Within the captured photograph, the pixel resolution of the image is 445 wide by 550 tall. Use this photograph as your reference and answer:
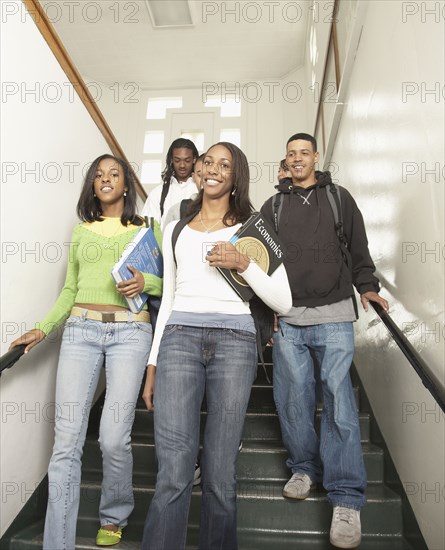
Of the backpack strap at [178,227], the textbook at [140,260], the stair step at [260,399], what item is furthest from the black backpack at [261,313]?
the stair step at [260,399]

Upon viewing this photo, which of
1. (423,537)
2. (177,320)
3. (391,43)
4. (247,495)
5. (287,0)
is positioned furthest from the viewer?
(287,0)

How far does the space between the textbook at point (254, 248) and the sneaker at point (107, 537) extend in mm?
1063

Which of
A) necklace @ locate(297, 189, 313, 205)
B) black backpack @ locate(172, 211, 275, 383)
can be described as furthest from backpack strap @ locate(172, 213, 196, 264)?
necklace @ locate(297, 189, 313, 205)

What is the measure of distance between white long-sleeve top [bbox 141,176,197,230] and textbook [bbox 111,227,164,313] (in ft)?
2.41

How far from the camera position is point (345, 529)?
166cm

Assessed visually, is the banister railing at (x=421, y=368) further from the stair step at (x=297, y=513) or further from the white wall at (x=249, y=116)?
the white wall at (x=249, y=116)

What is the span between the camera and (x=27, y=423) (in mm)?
1966

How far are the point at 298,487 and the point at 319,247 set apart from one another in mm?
1003

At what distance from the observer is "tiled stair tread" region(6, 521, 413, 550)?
5.98 ft

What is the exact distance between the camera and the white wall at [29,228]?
1847 mm

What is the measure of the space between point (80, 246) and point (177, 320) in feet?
2.53

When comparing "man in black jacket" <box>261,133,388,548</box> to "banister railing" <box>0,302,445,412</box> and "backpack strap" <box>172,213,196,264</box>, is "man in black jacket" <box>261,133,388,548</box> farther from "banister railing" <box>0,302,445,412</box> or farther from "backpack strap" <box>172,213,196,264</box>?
"backpack strap" <box>172,213,196,264</box>

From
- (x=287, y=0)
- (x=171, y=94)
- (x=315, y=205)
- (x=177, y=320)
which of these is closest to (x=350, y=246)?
(x=315, y=205)

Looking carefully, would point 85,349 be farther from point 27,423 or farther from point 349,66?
point 349,66
